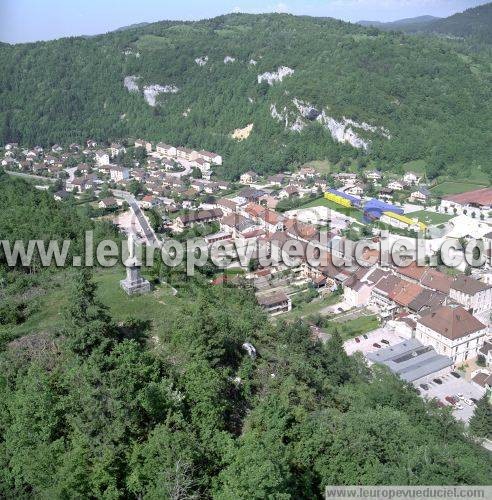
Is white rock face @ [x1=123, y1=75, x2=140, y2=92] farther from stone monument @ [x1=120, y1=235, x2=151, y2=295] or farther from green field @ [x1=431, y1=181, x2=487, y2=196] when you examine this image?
stone monument @ [x1=120, y1=235, x2=151, y2=295]

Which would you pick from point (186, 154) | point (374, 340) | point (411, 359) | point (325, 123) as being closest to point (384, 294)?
point (374, 340)

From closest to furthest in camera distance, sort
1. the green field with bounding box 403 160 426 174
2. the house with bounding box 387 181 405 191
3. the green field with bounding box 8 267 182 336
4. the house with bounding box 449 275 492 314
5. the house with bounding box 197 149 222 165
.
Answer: the green field with bounding box 8 267 182 336 → the house with bounding box 449 275 492 314 → the house with bounding box 387 181 405 191 → the green field with bounding box 403 160 426 174 → the house with bounding box 197 149 222 165

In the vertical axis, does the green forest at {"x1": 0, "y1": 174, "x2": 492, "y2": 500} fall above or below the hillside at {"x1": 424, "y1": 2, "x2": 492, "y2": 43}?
below

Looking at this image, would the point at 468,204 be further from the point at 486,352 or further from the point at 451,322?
the point at 451,322

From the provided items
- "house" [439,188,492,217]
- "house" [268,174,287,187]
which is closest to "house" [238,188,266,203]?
"house" [268,174,287,187]

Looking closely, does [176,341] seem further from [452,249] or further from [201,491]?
[452,249]

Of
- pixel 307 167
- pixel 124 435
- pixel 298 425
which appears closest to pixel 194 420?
pixel 124 435
